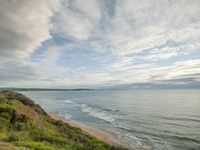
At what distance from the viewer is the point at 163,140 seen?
96.4 feet

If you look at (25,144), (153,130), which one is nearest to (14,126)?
(25,144)

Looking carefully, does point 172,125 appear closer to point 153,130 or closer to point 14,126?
point 153,130

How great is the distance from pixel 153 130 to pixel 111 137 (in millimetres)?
8714

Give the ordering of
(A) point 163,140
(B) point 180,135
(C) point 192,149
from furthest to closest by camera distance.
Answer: (B) point 180,135 → (A) point 163,140 → (C) point 192,149

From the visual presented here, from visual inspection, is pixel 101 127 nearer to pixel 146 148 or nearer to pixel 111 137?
pixel 111 137

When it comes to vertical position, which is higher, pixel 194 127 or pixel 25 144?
pixel 25 144

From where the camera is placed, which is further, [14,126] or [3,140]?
[14,126]

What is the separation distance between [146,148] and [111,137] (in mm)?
6845

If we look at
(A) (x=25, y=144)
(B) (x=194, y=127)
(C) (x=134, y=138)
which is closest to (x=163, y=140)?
(C) (x=134, y=138)

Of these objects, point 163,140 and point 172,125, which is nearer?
point 163,140

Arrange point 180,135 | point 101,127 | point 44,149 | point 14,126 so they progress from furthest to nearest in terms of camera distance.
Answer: point 101,127 < point 180,135 < point 14,126 < point 44,149

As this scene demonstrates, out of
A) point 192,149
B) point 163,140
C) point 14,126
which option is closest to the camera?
point 14,126

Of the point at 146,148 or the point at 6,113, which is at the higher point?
the point at 6,113

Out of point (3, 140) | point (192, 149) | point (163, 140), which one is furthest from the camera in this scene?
point (163, 140)
